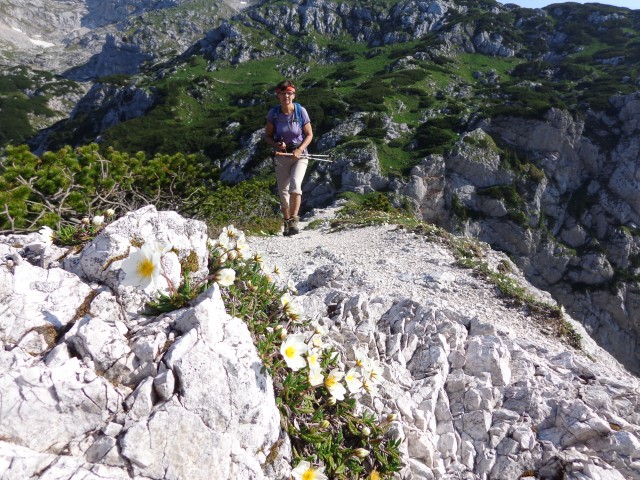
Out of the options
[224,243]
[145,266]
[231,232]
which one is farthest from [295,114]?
[145,266]

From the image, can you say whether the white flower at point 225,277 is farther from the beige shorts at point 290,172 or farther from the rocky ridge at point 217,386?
the beige shorts at point 290,172

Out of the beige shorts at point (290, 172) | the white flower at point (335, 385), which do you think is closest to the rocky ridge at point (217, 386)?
the white flower at point (335, 385)

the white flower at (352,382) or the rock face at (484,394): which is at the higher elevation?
the white flower at (352,382)

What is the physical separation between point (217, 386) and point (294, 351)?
0.63 metres

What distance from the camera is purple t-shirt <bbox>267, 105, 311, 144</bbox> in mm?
8180

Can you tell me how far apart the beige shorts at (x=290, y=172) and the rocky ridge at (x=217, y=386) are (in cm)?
369

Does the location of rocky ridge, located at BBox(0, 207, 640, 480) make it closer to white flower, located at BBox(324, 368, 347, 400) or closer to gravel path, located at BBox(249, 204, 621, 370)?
gravel path, located at BBox(249, 204, 621, 370)

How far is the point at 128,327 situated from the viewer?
2826 mm

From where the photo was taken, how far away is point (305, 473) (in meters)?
2.49

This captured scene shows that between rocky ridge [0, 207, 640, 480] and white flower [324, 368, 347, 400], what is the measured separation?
53 centimetres

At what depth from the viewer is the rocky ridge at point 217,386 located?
7.00 ft

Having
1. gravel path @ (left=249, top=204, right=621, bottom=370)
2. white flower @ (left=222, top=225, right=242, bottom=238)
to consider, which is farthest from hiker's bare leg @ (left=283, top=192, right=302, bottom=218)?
white flower @ (left=222, top=225, right=242, bottom=238)

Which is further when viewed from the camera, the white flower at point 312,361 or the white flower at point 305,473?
the white flower at point 312,361

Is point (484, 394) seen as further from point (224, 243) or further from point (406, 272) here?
point (406, 272)
